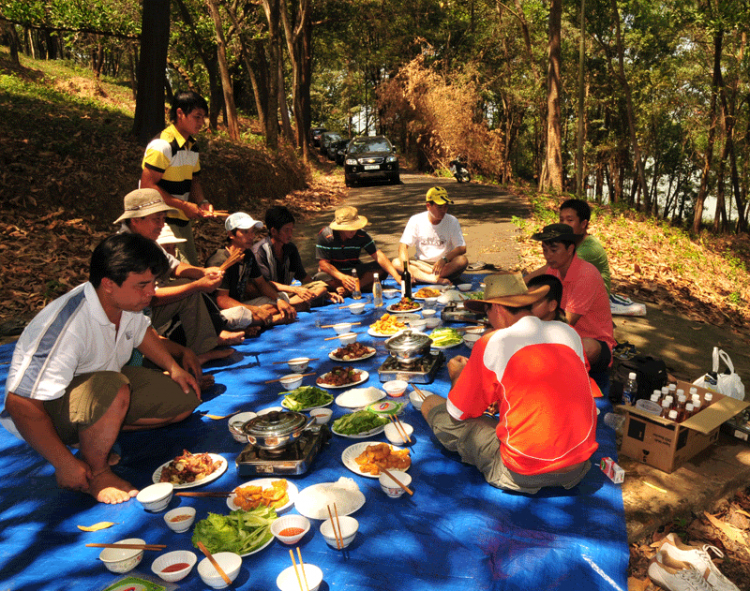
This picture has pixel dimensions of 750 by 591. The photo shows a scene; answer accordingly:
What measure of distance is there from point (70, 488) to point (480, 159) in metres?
23.4

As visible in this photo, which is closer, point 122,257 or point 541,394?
point 541,394

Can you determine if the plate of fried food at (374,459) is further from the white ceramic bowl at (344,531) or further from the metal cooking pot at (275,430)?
the white ceramic bowl at (344,531)

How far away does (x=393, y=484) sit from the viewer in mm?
2803

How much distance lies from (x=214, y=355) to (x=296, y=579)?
309 centimetres

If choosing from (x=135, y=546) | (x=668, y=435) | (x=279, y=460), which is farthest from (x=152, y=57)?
(x=668, y=435)

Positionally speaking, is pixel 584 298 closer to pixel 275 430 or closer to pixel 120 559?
pixel 275 430

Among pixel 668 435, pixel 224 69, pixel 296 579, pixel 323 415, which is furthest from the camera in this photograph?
pixel 224 69

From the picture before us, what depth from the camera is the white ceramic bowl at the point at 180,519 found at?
8.57 ft

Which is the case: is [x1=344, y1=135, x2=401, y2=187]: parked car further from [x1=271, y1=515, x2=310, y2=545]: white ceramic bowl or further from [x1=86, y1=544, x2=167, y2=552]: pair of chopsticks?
[x1=86, y1=544, x2=167, y2=552]: pair of chopsticks

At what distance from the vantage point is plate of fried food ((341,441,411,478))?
3.00 m

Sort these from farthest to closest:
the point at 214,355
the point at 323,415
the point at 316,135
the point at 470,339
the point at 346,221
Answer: the point at 316,135 < the point at 346,221 < the point at 214,355 < the point at 470,339 < the point at 323,415

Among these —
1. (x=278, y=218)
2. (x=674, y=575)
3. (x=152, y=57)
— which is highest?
(x=152, y=57)

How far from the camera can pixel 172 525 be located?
8.55ft

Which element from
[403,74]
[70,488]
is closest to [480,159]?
[403,74]
